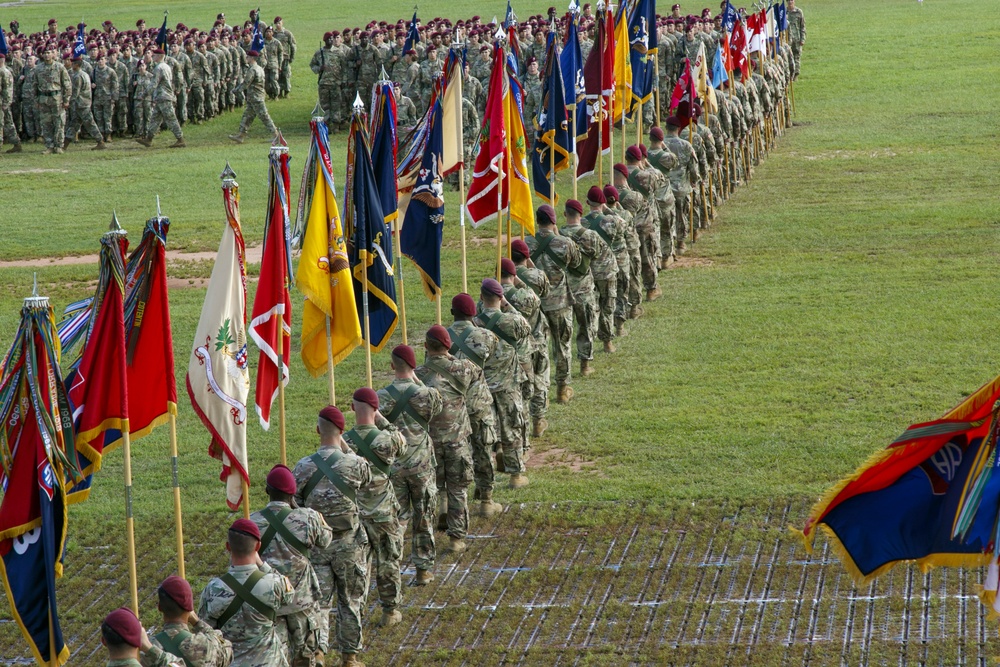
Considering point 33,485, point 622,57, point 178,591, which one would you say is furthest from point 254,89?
point 178,591

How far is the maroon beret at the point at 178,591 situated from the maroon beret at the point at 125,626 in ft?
1.21

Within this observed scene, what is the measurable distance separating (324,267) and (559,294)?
12.8 ft

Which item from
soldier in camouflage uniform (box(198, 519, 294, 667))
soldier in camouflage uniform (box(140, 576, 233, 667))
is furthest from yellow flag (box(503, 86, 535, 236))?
soldier in camouflage uniform (box(140, 576, 233, 667))

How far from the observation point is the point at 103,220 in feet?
74.2

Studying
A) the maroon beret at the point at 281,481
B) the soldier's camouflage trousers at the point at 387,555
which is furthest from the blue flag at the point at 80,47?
the maroon beret at the point at 281,481

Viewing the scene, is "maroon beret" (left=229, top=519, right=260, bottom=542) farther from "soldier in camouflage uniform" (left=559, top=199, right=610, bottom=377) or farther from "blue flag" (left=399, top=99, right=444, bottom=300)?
"soldier in camouflage uniform" (left=559, top=199, right=610, bottom=377)

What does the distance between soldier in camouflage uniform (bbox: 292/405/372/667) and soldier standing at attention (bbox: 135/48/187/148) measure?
69.7 ft

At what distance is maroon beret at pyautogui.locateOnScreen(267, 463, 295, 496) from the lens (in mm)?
8039

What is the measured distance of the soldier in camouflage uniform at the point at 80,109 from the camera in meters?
28.8

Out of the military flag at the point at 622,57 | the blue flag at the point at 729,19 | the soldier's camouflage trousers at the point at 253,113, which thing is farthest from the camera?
the soldier's camouflage trousers at the point at 253,113

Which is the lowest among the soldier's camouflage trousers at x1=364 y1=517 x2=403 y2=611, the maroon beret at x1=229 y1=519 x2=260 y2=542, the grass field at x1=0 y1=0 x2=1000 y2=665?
the grass field at x1=0 y1=0 x2=1000 y2=665

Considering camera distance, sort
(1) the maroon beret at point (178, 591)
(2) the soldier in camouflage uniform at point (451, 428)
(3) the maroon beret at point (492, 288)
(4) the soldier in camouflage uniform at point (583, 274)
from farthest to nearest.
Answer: (4) the soldier in camouflage uniform at point (583, 274) → (3) the maroon beret at point (492, 288) → (2) the soldier in camouflage uniform at point (451, 428) → (1) the maroon beret at point (178, 591)

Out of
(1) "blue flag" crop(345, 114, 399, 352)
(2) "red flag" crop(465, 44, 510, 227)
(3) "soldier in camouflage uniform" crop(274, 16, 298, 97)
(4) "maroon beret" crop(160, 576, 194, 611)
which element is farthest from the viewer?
(3) "soldier in camouflage uniform" crop(274, 16, 298, 97)

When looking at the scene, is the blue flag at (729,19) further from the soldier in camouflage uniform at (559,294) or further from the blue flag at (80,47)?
the blue flag at (80,47)
